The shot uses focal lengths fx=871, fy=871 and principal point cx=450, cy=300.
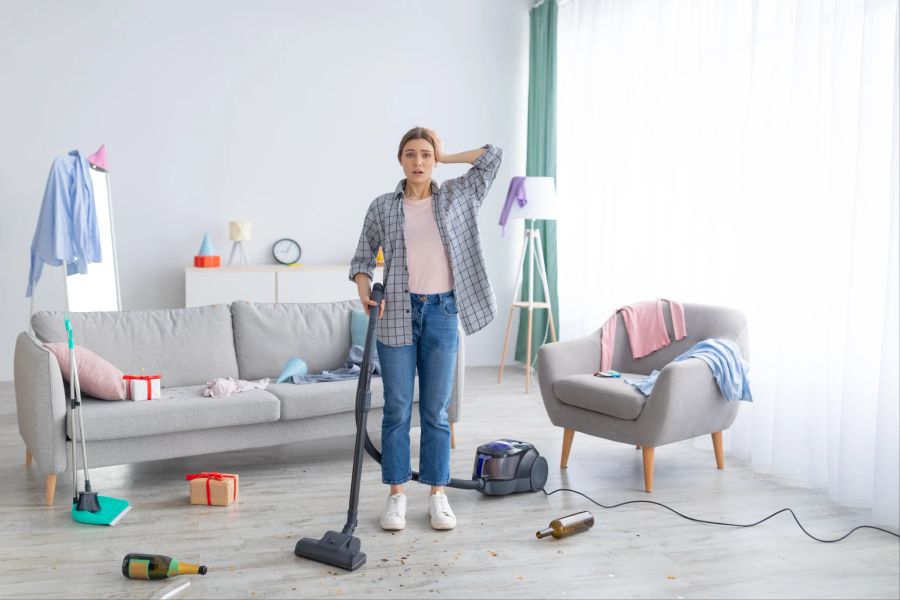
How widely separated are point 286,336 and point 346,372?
0.37 meters

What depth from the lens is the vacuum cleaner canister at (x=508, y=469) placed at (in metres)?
3.43

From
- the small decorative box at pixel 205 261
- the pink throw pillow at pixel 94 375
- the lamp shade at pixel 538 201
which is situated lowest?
the pink throw pillow at pixel 94 375

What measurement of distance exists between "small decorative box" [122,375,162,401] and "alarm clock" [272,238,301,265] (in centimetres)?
267

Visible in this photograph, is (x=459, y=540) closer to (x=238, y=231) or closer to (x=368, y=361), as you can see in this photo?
(x=368, y=361)

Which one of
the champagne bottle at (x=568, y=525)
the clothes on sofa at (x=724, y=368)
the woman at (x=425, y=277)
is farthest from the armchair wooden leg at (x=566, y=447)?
the woman at (x=425, y=277)

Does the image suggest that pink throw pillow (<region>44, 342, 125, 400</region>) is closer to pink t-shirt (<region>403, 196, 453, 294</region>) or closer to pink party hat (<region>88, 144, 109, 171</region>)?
pink t-shirt (<region>403, 196, 453, 294</region>)

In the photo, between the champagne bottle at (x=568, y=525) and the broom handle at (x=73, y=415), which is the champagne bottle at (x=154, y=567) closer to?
the broom handle at (x=73, y=415)

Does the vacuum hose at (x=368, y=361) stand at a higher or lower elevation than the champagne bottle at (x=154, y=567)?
higher

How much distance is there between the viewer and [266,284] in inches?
229

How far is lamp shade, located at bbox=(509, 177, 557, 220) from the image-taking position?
562 centimetres

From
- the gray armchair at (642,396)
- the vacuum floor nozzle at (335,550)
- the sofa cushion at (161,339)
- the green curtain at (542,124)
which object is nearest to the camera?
the vacuum floor nozzle at (335,550)

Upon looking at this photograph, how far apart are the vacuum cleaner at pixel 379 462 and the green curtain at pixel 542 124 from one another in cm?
287

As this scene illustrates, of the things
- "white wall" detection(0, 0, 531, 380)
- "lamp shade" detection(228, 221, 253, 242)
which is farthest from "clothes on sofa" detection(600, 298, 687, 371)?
"lamp shade" detection(228, 221, 253, 242)

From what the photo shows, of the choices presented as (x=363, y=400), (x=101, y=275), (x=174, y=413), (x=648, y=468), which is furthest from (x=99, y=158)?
(x=648, y=468)
